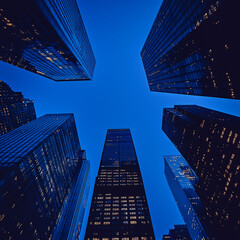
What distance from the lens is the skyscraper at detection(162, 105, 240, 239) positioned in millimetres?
55938

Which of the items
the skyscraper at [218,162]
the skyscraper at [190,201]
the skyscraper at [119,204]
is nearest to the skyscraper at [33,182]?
the skyscraper at [119,204]

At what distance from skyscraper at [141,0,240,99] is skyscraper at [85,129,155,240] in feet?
191

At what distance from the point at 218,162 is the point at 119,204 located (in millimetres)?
52180

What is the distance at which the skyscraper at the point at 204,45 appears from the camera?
97.5 feet

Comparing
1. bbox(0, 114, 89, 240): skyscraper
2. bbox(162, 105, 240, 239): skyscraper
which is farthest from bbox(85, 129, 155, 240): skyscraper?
bbox(162, 105, 240, 239): skyscraper

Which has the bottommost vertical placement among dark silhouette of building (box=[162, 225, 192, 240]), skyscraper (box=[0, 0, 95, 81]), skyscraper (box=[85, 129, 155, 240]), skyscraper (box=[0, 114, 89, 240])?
A: dark silhouette of building (box=[162, 225, 192, 240])

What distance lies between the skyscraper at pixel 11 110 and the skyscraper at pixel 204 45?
411 ft

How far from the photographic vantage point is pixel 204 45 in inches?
1478

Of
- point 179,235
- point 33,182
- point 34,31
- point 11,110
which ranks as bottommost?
point 179,235

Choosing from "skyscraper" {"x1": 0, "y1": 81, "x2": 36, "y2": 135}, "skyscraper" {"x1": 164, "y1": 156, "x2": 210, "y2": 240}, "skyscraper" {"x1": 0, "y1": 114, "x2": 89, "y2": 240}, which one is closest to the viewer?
"skyscraper" {"x1": 0, "y1": 114, "x2": 89, "y2": 240}

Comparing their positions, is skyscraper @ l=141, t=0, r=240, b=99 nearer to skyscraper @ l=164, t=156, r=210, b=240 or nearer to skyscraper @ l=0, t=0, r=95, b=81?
skyscraper @ l=0, t=0, r=95, b=81

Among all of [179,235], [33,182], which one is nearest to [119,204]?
[33,182]

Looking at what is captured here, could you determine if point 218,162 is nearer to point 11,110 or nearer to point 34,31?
point 34,31

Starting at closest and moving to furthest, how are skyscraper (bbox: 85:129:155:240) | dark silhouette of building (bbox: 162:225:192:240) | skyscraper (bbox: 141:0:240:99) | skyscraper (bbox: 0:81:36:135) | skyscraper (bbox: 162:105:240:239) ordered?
skyscraper (bbox: 141:0:240:99)
skyscraper (bbox: 85:129:155:240)
skyscraper (bbox: 162:105:240:239)
skyscraper (bbox: 0:81:36:135)
dark silhouette of building (bbox: 162:225:192:240)
